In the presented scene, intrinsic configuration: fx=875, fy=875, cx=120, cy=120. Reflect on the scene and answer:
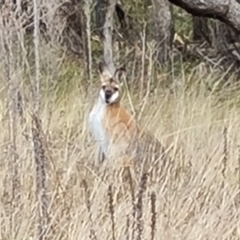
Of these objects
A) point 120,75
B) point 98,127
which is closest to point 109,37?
point 120,75

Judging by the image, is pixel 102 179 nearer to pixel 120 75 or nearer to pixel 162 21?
pixel 120 75

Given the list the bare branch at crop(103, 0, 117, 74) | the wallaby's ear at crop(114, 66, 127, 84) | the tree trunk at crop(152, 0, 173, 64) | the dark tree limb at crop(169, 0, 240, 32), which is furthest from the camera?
the tree trunk at crop(152, 0, 173, 64)

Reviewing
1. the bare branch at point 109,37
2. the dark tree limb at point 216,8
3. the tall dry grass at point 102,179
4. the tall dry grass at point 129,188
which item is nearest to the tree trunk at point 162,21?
the bare branch at point 109,37

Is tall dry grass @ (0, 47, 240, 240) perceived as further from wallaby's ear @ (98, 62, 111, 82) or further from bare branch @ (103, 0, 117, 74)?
bare branch @ (103, 0, 117, 74)

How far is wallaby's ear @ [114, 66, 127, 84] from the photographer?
642 centimetres

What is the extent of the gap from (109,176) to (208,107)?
1770 millimetres

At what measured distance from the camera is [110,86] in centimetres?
630

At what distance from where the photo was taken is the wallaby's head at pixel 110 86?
20.6 ft

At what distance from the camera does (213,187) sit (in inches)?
164

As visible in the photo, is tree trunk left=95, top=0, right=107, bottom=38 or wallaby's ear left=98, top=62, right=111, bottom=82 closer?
wallaby's ear left=98, top=62, right=111, bottom=82

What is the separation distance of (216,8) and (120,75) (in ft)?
3.17

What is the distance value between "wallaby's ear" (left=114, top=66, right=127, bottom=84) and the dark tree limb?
72 centimetres

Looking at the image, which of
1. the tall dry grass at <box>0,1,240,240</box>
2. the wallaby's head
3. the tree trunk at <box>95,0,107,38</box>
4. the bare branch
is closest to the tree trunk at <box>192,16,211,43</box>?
the tree trunk at <box>95,0,107,38</box>

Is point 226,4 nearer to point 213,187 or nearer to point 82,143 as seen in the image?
point 82,143
